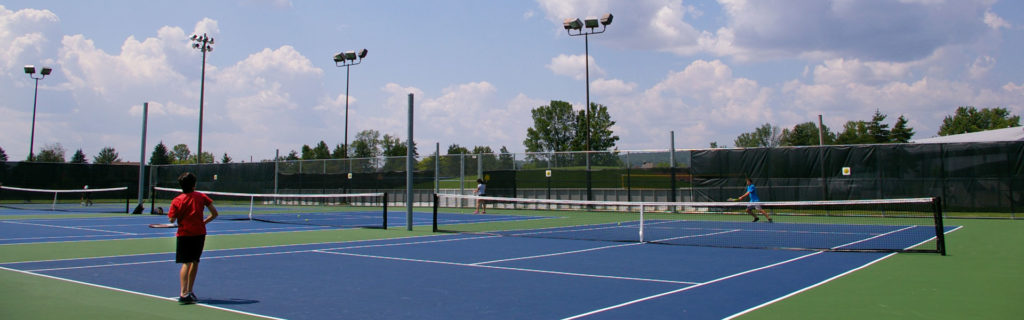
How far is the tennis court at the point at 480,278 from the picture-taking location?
5789 mm

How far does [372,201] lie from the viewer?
3123cm

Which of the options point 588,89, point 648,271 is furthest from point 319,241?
point 588,89

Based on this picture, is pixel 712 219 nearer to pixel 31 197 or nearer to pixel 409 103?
pixel 409 103

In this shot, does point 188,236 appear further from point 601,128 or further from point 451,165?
point 601,128

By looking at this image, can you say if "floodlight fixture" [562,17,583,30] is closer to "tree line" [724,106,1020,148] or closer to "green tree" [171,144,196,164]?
"tree line" [724,106,1020,148]

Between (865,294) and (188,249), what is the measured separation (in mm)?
6398

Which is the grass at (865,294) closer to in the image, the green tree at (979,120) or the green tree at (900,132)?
the green tree at (900,132)

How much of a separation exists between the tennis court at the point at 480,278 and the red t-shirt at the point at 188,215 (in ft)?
2.26

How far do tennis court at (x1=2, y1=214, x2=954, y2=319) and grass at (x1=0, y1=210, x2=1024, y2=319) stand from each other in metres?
0.30

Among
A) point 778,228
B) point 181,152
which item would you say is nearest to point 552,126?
point 778,228

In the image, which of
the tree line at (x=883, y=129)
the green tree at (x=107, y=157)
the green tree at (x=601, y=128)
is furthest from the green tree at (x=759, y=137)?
the green tree at (x=107, y=157)

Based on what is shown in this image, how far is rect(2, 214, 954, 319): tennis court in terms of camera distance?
→ 19.0 ft

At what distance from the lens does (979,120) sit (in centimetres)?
9338

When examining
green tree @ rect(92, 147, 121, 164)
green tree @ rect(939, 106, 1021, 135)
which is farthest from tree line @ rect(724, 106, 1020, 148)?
green tree @ rect(92, 147, 121, 164)
